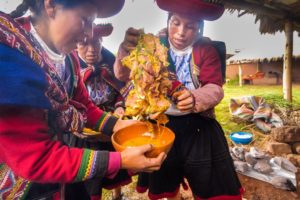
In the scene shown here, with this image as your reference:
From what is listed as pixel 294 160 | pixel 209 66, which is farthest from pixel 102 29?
pixel 294 160

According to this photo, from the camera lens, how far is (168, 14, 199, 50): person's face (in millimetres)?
1729

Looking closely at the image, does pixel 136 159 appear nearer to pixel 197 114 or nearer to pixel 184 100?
pixel 184 100

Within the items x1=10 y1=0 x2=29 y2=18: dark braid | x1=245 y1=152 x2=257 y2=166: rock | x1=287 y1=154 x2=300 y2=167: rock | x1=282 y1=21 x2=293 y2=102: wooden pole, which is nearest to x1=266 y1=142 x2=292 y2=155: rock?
x1=287 y1=154 x2=300 y2=167: rock

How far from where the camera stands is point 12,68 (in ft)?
2.83

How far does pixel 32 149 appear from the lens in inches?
35.6

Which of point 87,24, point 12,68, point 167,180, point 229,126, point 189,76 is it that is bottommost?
point 229,126

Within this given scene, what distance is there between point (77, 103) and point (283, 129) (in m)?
4.41

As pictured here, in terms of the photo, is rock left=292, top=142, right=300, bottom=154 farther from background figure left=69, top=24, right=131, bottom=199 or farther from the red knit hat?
the red knit hat

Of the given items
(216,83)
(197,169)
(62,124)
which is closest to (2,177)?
(62,124)

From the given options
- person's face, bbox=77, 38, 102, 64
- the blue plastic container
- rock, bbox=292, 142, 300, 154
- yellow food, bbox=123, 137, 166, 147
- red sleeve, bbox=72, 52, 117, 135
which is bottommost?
rock, bbox=292, 142, 300, 154

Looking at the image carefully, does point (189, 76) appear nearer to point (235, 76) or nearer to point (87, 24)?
point (87, 24)

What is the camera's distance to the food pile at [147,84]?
1.35m

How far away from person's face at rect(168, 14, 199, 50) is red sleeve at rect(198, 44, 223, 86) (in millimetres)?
113

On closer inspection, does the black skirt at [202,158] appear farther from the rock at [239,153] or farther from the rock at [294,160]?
the rock at [294,160]
